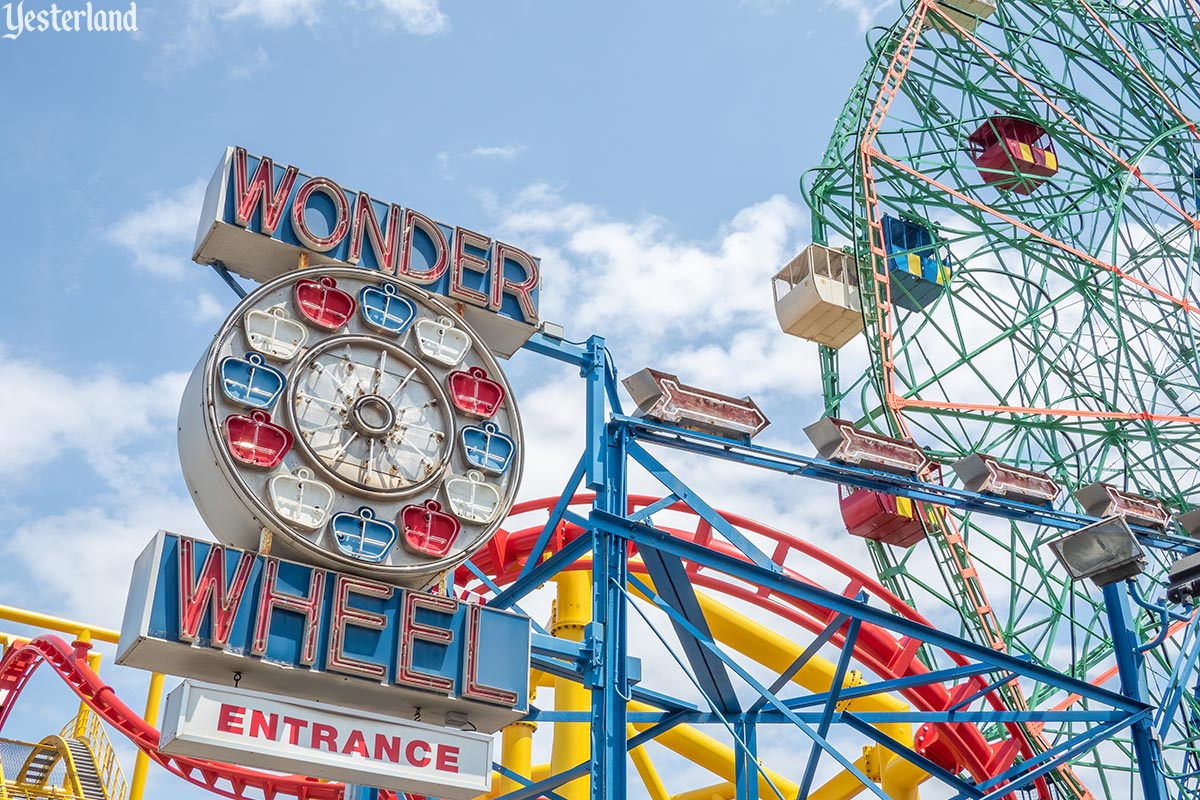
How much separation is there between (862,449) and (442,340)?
169 inches

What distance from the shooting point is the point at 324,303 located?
13.4 m

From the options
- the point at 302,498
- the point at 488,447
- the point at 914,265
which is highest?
the point at 914,265

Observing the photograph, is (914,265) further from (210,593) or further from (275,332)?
(210,593)

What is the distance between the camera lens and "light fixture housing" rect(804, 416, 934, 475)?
15.1m

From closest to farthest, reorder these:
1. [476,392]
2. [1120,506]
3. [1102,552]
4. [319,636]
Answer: [319,636] < [476,392] < [1102,552] < [1120,506]

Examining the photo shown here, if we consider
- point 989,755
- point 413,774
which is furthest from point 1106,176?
point 413,774

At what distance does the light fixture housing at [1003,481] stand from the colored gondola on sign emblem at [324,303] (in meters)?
6.52

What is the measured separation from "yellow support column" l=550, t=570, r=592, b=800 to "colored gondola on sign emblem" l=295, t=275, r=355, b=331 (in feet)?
20.1

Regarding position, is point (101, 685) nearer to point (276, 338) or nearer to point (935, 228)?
point (276, 338)

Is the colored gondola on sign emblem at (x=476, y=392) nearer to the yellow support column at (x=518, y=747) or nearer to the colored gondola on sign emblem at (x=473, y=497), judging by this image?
the colored gondola on sign emblem at (x=473, y=497)

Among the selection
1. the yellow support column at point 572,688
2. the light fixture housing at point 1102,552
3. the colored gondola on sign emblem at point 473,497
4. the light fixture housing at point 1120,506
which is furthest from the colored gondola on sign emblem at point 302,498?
the light fixture housing at point 1120,506

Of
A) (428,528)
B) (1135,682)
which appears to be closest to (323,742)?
(428,528)

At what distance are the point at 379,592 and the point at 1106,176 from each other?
727 inches

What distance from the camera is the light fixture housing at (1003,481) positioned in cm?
1588
